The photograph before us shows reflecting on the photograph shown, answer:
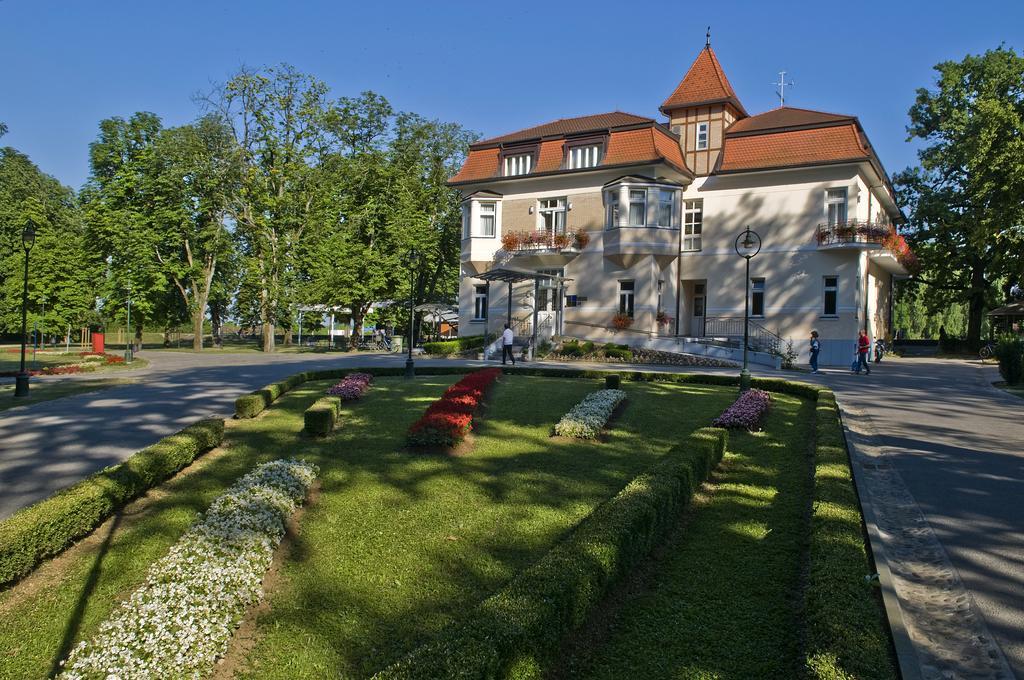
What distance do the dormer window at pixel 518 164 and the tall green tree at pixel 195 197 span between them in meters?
17.5

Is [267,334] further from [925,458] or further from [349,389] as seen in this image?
[925,458]

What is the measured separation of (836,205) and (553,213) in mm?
13269

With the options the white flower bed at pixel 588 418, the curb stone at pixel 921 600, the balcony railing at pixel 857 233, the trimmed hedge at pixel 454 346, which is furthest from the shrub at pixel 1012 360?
the trimmed hedge at pixel 454 346

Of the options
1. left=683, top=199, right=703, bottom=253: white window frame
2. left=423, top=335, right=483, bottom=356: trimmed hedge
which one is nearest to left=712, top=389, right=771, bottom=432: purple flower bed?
left=423, top=335, right=483, bottom=356: trimmed hedge

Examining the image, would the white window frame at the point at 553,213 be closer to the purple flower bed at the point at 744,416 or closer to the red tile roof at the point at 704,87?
the red tile roof at the point at 704,87

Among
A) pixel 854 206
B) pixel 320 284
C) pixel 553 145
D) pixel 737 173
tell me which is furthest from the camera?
pixel 320 284

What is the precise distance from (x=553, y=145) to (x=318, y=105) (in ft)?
53.9

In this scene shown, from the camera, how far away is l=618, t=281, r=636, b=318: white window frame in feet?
104

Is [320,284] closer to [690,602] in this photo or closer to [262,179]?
Result: [262,179]

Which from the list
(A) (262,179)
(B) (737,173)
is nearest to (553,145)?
(B) (737,173)

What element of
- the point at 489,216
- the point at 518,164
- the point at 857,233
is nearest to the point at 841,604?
the point at 857,233

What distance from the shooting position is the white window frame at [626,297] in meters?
31.8

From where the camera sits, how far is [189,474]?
8.54 metres

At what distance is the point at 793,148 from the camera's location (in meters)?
29.8
